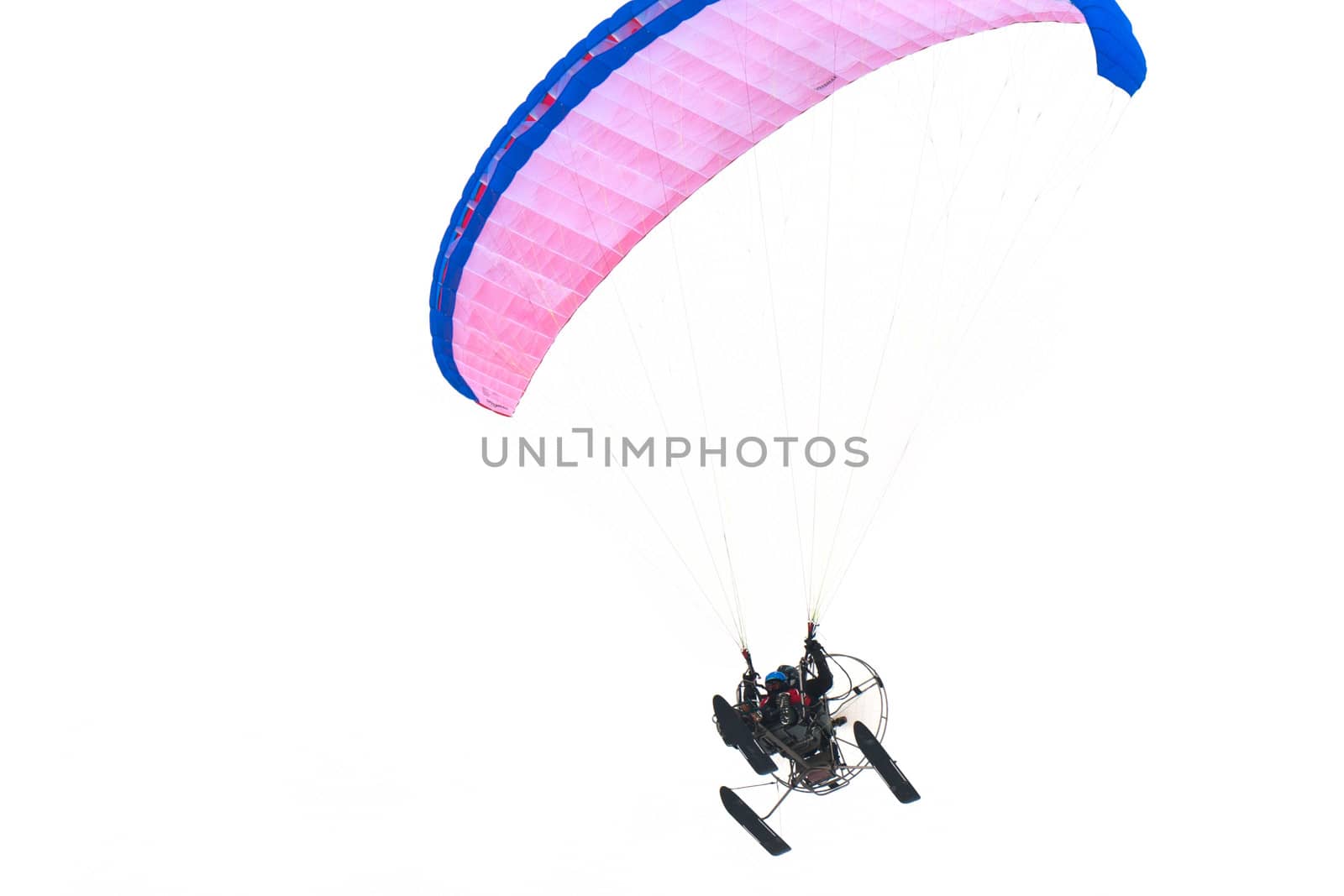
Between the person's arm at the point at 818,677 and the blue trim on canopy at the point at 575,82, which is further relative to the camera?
the person's arm at the point at 818,677

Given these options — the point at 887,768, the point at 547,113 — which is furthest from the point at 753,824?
the point at 547,113

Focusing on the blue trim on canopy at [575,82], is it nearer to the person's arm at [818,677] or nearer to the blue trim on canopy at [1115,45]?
the blue trim on canopy at [1115,45]

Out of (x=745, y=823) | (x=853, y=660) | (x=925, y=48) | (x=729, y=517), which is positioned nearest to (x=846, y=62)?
(x=925, y=48)

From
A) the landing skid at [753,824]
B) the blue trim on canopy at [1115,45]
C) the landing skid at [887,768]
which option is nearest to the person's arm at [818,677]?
the landing skid at [887,768]

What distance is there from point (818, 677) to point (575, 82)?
4214 mm

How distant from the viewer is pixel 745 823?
1080 centimetres

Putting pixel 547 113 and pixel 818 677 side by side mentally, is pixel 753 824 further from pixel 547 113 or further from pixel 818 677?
pixel 547 113

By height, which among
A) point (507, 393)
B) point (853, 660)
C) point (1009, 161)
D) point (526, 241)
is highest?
point (1009, 161)

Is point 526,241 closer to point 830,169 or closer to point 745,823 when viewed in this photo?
point 830,169

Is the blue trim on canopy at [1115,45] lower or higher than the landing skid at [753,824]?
higher

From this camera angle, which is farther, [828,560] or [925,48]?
[828,560]

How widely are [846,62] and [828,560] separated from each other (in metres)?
3.30

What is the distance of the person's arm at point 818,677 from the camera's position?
35.5 feet

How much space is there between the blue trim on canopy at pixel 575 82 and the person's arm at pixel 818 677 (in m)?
3.29
